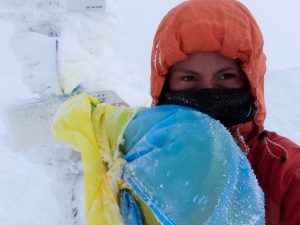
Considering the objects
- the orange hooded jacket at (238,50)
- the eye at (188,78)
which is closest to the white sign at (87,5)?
the orange hooded jacket at (238,50)

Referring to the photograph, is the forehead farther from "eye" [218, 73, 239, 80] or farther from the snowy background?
the snowy background

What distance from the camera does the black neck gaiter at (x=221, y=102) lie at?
105 centimetres

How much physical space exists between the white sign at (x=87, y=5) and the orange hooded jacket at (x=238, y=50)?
2097 millimetres

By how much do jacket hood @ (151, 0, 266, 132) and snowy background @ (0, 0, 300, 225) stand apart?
695mm

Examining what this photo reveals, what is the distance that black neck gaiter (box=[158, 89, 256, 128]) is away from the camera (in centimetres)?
105

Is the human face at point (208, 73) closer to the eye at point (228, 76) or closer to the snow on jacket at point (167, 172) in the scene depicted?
the eye at point (228, 76)

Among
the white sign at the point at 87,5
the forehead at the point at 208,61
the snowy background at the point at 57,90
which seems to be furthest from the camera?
the white sign at the point at 87,5

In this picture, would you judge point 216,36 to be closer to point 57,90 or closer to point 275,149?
point 275,149

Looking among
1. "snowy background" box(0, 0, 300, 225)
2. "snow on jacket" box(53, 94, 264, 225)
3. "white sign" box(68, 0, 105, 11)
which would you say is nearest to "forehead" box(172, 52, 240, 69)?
"snow on jacket" box(53, 94, 264, 225)

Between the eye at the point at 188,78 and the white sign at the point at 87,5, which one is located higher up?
the eye at the point at 188,78

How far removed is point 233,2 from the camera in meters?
1.16

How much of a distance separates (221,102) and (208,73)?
94 mm

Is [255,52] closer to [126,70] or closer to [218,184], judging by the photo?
[218,184]

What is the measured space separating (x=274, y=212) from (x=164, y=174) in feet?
0.99
